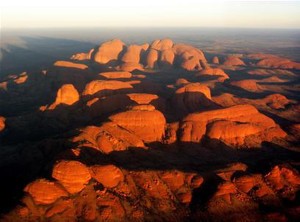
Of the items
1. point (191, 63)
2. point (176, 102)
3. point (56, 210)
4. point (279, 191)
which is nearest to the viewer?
point (56, 210)

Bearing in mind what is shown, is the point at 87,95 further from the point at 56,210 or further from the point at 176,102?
the point at 56,210

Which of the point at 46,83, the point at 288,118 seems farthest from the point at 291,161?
the point at 46,83

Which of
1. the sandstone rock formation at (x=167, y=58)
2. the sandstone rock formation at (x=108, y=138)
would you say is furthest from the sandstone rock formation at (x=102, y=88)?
the sandstone rock formation at (x=167, y=58)

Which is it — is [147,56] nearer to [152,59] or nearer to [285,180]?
[152,59]

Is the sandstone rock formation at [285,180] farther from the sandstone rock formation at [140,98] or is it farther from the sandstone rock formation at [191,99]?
the sandstone rock formation at [140,98]

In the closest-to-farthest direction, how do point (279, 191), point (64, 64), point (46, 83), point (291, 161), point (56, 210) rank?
point (56, 210) → point (279, 191) → point (291, 161) → point (46, 83) → point (64, 64)

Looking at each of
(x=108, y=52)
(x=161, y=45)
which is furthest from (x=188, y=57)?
(x=108, y=52)
